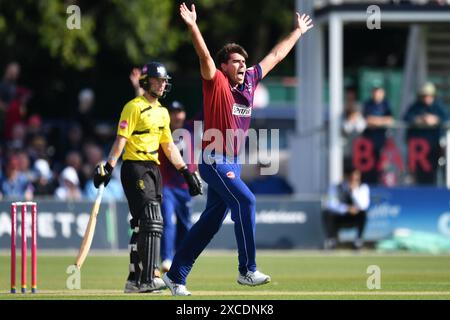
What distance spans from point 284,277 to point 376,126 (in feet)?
30.4

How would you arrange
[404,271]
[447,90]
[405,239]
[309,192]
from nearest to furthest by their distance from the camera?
[404,271] → [405,239] → [309,192] → [447,90]

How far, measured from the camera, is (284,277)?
17359 mm

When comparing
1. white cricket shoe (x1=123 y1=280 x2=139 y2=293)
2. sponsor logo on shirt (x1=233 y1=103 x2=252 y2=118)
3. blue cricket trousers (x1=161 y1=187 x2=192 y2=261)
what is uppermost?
sponsor logo on shirt (x1=233 y1=103 x2=252 y2=118)

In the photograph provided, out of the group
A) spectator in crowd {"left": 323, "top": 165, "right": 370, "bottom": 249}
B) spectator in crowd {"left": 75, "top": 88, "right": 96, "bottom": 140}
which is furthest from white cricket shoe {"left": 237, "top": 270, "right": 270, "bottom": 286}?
spectator in crowd {"left": 75, "top": 88, "right": 96, "bottom": 140}

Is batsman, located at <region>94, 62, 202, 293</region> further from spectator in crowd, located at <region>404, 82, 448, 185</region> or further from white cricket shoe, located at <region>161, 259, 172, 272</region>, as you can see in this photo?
spectator in crowd, located at <region>404, 82, 448, 185</region>

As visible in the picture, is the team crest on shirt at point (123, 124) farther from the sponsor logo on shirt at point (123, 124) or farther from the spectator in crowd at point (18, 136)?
the spectator in crowd at point (18, 136)

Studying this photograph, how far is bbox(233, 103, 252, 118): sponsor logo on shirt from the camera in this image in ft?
45.2

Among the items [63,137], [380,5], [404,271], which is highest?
[380,5]

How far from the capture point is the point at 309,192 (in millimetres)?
28156

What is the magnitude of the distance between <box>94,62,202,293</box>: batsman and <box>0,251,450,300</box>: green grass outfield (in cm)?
37

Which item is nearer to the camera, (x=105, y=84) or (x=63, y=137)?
(x=63, y=137)
